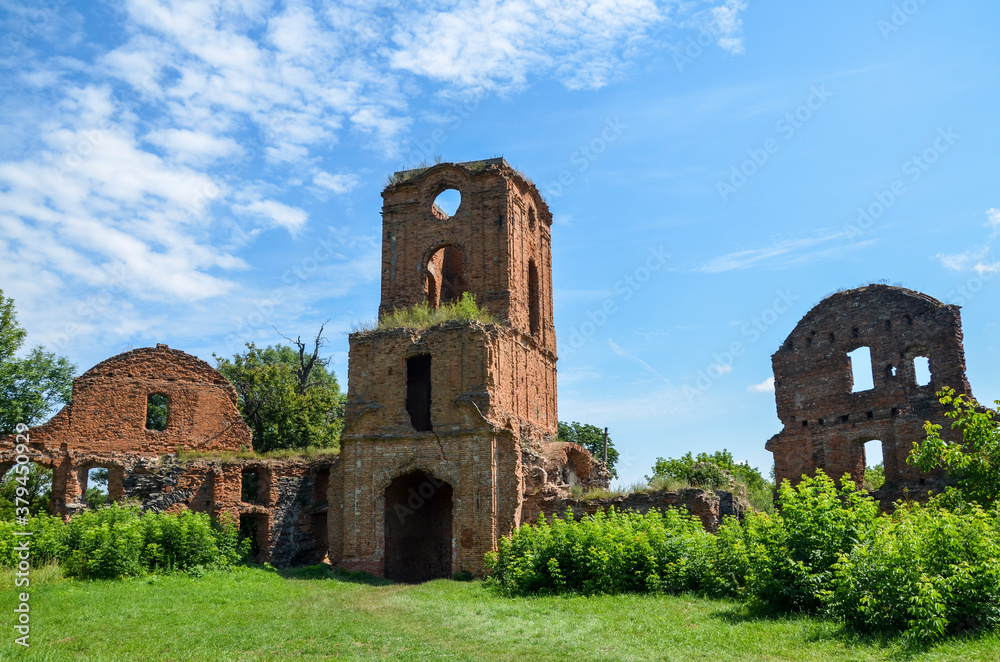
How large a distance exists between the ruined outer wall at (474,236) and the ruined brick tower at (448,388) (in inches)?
1.4

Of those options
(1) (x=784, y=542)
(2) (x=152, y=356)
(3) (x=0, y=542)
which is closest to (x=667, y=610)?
(1) (x=784, y=542)

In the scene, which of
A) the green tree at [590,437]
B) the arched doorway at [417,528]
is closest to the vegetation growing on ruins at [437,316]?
the arched doorway at [417,528]

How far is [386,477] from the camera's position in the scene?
19078mm

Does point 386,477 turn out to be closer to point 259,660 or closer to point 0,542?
point 0,542

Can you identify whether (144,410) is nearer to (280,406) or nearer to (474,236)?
(280,406)

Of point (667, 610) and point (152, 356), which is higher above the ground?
point (152, 356)

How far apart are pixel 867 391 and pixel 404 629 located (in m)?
17.0

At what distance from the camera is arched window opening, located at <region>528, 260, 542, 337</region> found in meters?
24.2

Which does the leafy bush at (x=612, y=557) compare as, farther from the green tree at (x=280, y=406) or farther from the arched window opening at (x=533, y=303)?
the green tree at (x=280, y=406)

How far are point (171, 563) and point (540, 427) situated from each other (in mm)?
10258

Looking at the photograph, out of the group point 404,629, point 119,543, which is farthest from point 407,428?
point 404,629

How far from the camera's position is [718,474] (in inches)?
802

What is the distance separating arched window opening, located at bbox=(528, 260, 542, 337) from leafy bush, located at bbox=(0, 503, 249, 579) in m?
10.9

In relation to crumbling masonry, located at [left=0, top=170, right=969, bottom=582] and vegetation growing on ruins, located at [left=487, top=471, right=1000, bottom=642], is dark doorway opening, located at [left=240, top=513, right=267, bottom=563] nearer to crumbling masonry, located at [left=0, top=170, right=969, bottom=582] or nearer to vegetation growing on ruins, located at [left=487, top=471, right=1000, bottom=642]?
crumbling masonry, located at [left=0, top=170, right=969, bottom=582]
